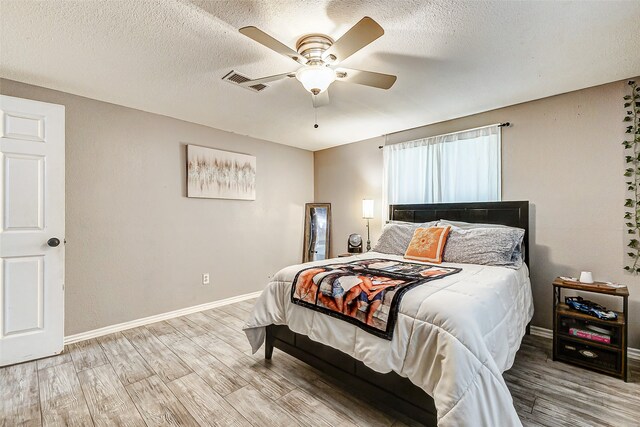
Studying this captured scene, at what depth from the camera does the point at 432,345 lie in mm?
1429

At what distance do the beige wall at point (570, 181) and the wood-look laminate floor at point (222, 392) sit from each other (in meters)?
0.77

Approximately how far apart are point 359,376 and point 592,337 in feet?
6.28

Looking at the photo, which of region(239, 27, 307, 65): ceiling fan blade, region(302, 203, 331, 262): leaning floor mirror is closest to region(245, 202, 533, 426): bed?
region(239, 27, 307, 65): ceiling fan blade

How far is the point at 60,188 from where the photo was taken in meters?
2.60

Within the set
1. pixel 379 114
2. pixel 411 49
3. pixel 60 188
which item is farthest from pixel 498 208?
pixel 60 188

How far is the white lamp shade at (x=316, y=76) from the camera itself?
1.95 m

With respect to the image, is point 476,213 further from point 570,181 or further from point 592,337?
point 592,337

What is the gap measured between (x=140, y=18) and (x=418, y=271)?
247cm

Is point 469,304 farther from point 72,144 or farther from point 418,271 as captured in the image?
point 72,144

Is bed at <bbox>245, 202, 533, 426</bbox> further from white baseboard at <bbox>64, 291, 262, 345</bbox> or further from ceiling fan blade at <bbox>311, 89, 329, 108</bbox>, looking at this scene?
white baseboard at <bbox>64, 291, 262, 345</bbox>

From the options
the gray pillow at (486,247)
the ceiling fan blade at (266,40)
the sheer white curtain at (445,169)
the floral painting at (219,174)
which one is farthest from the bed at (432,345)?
the floral painting at (219,174)

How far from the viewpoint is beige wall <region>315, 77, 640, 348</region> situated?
2.57 metres

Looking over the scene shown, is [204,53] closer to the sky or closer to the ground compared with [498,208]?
closer to the sky

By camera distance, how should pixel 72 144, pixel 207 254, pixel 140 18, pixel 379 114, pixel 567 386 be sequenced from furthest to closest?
pixel 207 254
pixel 379 114
pixel 72 144
pixel 567 386
pixel 140 18
